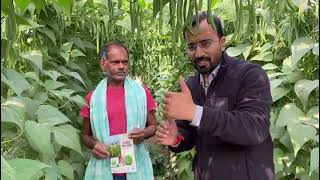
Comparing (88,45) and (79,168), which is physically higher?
(88,45)

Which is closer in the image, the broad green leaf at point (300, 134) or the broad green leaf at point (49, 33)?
the broad green leaf at point (300, 134)

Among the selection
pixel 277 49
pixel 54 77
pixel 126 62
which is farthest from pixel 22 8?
pixel 277 49

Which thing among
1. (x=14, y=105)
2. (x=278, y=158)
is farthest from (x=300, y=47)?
(x=14, y=105)

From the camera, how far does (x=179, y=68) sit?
2613mm

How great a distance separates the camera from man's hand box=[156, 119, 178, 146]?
109 cm

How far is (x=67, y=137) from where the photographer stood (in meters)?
1.50

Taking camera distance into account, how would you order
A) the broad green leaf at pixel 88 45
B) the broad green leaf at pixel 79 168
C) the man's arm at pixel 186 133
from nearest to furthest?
the man's arm at pixel 186 133, the broad green leaf at pixel 79 168, the broad green leaf at pixel 88 45

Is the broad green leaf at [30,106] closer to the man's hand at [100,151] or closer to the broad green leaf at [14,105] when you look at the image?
the broad green leaf at [14,105]

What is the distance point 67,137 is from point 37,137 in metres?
0.17

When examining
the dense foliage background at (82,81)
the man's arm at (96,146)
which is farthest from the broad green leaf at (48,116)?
the man's arm at (96,146)

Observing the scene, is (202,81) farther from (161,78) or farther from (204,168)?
(161,78)

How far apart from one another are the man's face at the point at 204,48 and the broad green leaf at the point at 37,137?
49 cm

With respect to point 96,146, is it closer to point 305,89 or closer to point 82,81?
point 82,81

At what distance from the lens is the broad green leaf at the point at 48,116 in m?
1.44
